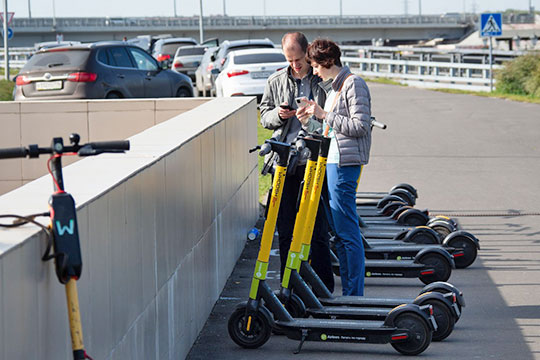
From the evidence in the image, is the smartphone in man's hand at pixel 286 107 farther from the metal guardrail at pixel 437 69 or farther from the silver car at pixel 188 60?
the silver car at pixel 188 60

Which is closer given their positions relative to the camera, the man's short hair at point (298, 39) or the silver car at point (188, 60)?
the man's short hair at point (298, 39)

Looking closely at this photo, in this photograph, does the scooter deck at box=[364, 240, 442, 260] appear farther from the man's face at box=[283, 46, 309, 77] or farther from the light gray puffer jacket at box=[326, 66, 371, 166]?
the man's face at box=[283, 46, 309, 77]

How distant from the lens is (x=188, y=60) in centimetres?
3997

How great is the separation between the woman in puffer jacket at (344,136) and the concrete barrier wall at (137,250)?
0.83m

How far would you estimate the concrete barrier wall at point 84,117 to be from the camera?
1090 cm

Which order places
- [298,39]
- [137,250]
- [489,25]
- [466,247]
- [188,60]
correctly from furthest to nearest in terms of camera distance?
[188,60], [489,25], [466,247], [298,39], [137,250]

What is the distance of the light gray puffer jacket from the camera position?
6.30m

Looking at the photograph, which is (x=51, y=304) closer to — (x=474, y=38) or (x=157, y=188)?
(x=157, y=188)

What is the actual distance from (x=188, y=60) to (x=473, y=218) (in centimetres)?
3004

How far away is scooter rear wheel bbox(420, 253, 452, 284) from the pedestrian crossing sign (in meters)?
24.4

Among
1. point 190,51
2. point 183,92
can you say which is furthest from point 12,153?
point 190,51

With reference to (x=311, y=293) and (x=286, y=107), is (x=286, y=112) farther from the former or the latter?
(x=311, y=293)

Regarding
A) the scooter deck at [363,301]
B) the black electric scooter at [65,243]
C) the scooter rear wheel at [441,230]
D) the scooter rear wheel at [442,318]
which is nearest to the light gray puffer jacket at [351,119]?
the scooter deck at [363,301]

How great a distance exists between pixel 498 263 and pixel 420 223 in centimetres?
113
